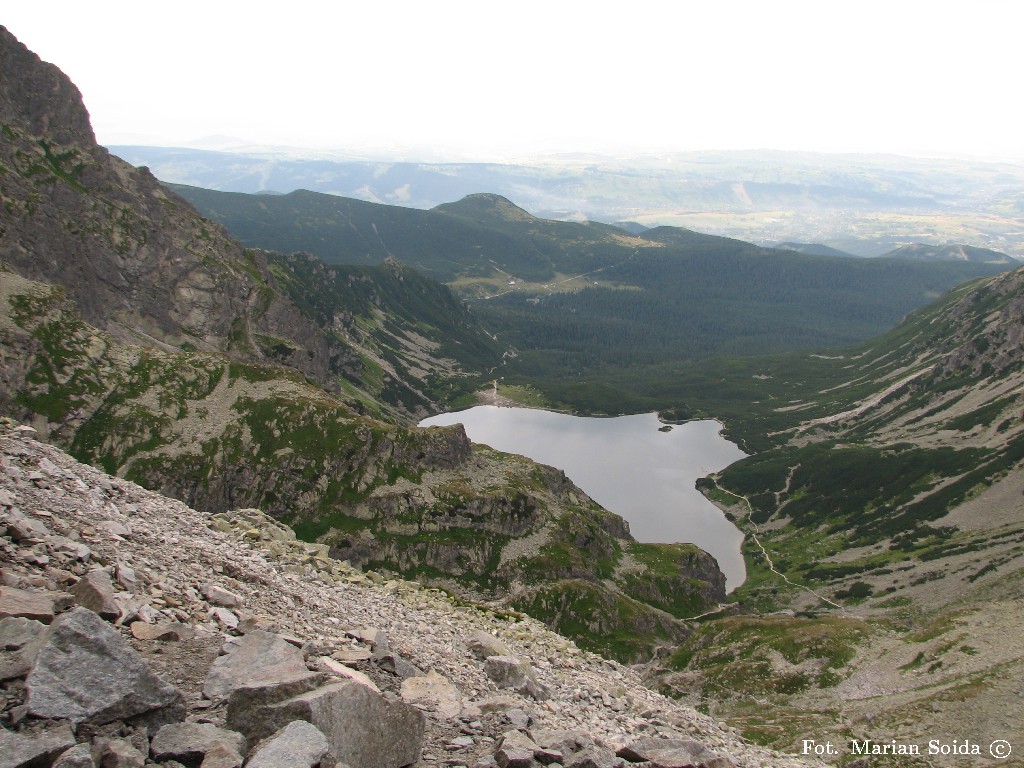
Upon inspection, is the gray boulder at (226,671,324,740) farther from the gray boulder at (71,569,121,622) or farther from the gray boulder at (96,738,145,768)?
the gray boulder at (71,569,121,622)

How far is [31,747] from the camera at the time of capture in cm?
1424

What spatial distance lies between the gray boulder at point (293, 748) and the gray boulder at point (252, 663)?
248 centimetres

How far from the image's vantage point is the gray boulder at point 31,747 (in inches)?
547

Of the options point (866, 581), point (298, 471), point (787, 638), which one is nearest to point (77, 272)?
point (298, 471)

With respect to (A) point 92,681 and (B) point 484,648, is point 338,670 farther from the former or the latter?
(B) point 484,648

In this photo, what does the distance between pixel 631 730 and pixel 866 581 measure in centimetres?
17471

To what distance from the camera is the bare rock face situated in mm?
15812

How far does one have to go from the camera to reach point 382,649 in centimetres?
2794

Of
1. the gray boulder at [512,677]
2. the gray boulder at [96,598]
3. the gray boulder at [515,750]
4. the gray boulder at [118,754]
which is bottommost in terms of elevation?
the gray boulder at [512,677]

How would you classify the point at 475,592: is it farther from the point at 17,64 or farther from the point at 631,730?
the point at 17,64

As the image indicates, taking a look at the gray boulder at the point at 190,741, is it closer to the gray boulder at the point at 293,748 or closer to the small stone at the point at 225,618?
the gray boulder at the point at 293,748

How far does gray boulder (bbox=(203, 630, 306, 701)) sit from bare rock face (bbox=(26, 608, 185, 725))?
196 cm

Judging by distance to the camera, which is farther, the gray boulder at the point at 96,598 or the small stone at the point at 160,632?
the small stone at the point at 160,632

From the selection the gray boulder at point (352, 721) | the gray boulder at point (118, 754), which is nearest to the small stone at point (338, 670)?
the gray boulder at point (352, 721)
